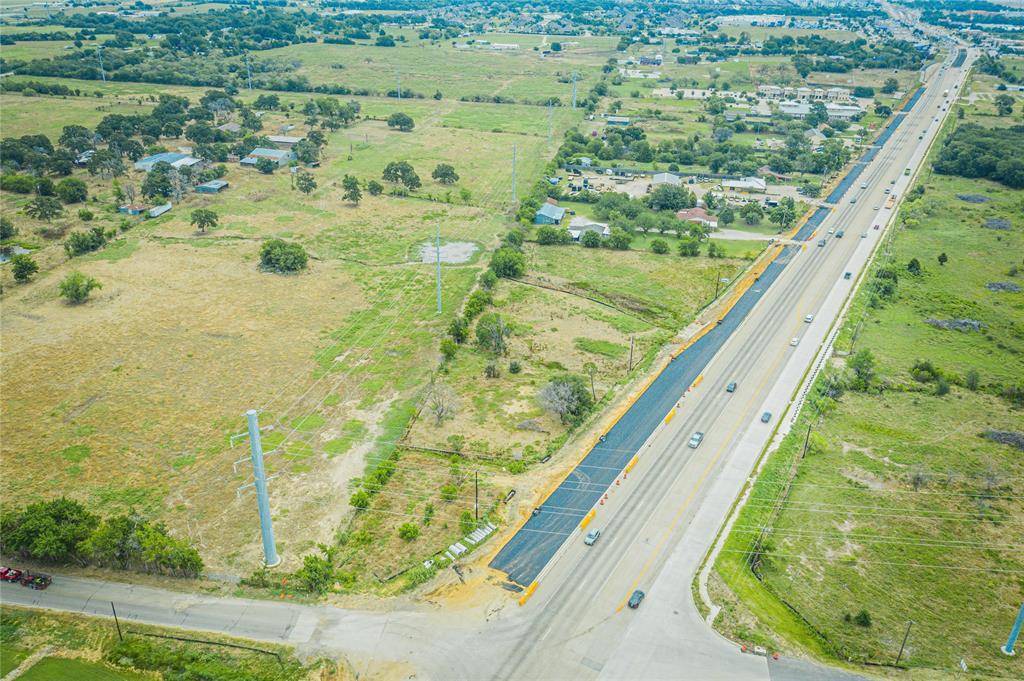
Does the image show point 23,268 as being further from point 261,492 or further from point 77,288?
point 261,492

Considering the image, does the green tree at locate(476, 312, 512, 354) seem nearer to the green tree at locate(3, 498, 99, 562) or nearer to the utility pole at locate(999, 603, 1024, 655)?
the green tree at locate(3, 498, 99, 562)

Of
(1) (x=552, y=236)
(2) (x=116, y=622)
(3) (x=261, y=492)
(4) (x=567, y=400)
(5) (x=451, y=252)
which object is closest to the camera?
(2) (x=116, y=622)

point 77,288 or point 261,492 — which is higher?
point 261,492

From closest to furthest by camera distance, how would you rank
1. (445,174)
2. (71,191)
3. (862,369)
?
(862,369) → (71,191) → (445,174)

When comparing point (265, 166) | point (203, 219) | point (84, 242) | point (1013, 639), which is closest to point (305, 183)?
point (265, 166)

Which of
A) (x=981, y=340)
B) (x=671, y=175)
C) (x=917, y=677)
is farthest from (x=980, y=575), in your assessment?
(x=671, y=175)

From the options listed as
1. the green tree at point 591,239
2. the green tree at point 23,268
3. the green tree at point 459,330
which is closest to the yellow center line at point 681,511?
the green tree at point 459,330

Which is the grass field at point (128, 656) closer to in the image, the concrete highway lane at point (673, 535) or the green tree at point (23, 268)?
the concrete highway lane at point (673, 535)
